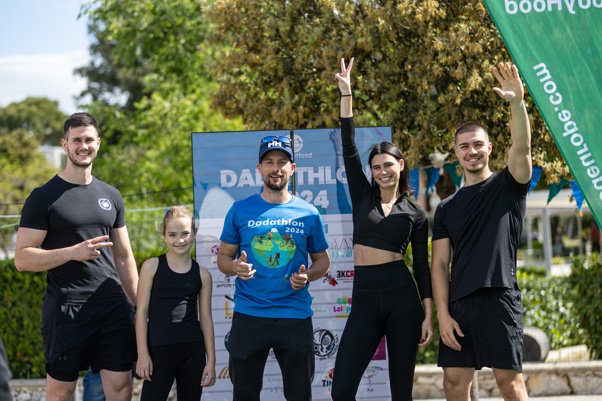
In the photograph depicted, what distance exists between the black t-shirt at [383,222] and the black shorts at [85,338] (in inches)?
61.1

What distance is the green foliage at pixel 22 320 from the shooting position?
8.73 m

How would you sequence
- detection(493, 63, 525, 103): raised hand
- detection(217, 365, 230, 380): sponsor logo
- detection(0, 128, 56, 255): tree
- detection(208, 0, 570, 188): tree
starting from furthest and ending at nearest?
1. detection(0, 128, 56, 255): tree
2. detection(208, 0, 570, 188): tree
3. detection(217, 365, 230, 380): sponsor logo
4. detection(493, 63, 525, 103): raised hand

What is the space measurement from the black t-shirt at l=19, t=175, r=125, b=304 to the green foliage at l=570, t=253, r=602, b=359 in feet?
20.1

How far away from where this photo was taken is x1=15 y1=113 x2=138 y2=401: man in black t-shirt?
4441mm

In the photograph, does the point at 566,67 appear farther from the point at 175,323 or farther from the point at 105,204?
the point at 105,204

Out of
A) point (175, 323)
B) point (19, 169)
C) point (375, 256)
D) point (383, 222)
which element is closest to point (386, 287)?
point (375, 256)

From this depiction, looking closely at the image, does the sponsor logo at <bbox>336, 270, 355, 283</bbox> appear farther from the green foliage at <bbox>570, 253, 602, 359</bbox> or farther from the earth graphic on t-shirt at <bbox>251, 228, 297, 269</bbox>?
the green foliage at <bbox>570, 253, 602, 359</bbox>

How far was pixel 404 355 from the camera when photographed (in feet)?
14.8

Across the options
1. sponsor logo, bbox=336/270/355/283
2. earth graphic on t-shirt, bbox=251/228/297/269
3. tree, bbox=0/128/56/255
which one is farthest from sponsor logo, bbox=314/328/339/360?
tree, bbox=0/128/56/255

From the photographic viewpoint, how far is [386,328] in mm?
4551

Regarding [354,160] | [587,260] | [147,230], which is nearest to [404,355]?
[354,160]

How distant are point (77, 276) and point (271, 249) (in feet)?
3.87

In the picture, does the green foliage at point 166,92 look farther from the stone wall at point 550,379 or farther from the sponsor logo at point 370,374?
the sponsor logo at point 370,374

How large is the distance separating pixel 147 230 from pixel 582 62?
62.3 ft
